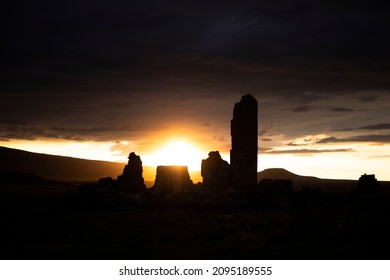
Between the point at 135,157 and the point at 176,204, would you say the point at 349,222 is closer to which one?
the point at 176,204

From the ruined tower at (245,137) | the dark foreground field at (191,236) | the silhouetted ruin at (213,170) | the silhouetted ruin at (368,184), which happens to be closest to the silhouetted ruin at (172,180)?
the silhouetted ruin at (213,170)

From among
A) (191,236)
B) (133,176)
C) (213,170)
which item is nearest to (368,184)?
(213,170)

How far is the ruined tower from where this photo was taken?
69312 mm

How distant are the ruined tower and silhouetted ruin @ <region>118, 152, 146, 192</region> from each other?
41.7ft

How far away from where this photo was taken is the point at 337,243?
2281 centimetres

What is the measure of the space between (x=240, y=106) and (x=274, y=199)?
2186 centimetres

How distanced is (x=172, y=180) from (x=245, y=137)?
1493 centimetres

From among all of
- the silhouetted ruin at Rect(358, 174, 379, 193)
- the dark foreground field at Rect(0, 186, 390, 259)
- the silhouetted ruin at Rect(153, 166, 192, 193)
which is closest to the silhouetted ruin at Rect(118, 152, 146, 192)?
the silhouetted ruin at Rect(153, 166, 192, 193)

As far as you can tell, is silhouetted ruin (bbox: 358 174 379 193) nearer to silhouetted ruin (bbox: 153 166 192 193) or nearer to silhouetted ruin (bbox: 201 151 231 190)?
silhouetted ruin (bbox: 201 151 231 190)

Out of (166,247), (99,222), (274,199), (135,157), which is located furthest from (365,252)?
(135,157)

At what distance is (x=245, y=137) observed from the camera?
70.4 m

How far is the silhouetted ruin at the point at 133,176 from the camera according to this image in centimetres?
6512

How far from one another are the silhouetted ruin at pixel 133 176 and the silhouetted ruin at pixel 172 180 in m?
5.34

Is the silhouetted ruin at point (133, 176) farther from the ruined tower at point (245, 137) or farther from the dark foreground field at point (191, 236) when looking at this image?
the dark foreground field at point (191, 236)
